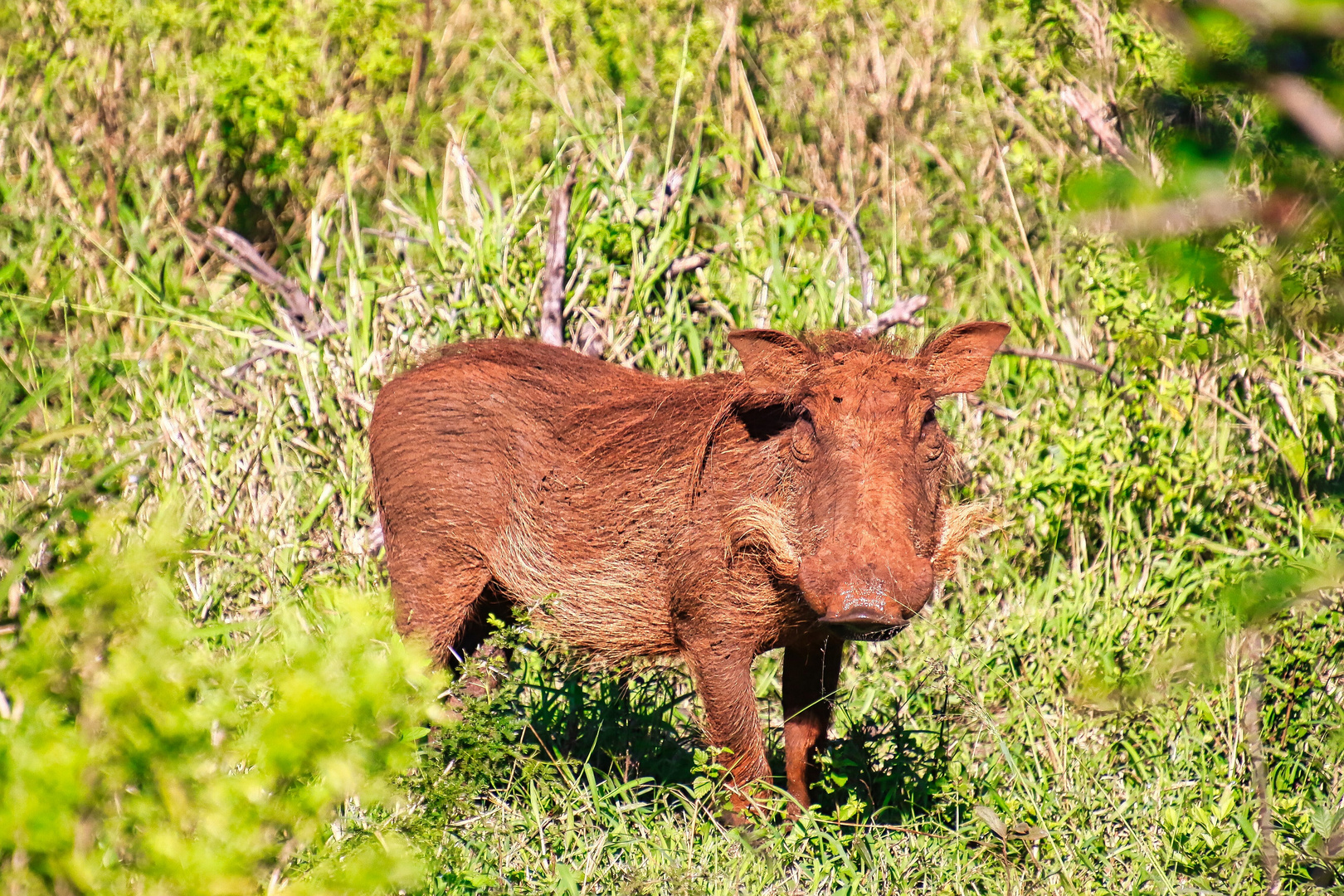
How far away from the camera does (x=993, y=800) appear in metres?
3.43

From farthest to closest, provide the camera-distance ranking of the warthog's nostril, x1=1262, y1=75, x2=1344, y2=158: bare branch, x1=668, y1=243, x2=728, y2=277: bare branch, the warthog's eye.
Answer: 1. x1=668, y1=243, x2=728, y2=277: bare branch
2. the warthog's eye
3. the warthog's nostril
4. x1=1262, y1=75, x2=1344, y2=158: bare branch

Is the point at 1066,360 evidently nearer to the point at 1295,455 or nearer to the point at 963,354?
the point at 1295,455

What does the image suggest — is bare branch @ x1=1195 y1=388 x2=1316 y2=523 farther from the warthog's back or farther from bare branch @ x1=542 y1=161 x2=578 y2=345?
bare branch @ x1=542 y1=161 x2=578 y2=345

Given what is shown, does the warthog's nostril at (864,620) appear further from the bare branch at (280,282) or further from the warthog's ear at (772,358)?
the bare branch at (280,282)

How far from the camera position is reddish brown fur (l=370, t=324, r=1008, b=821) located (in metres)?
3.05

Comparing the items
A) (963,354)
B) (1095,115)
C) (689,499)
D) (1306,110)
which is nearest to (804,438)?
(689,499)

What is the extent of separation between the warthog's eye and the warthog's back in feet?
1.10

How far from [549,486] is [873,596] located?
119 cm

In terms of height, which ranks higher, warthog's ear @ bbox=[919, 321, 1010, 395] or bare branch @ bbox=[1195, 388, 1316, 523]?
warthog's ear @ bbox=[919, 321, 1010, 395]

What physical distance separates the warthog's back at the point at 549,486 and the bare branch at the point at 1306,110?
2.57m

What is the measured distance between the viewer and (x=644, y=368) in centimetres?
502

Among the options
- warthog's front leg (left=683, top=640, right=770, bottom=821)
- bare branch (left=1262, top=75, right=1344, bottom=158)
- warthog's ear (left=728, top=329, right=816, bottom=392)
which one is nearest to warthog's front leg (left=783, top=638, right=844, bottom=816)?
warthog's front leg (left=683, top=640, right=770, bottom=821)

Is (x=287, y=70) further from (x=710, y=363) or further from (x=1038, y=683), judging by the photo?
(x=1038, y=683)

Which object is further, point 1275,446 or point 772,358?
point 1275,446
